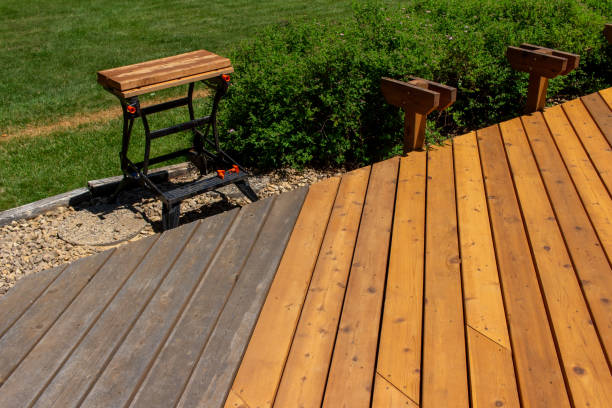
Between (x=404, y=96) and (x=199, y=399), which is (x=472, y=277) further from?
(x=404, y=96)

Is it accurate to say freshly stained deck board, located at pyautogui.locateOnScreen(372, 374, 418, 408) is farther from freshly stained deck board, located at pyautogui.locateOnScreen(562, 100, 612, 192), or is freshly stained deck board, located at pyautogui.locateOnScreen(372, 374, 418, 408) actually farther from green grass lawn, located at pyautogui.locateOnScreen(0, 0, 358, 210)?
green grass lawn, located at pyautogui.locateOnScreen(0, 0, 358, 210)

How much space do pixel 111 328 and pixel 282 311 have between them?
0.77m

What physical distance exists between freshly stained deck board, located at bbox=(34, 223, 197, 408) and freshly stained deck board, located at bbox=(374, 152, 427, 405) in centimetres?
113

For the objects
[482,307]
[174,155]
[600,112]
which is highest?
[600,112]

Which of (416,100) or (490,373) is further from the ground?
(416,100)

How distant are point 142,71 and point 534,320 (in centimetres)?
298

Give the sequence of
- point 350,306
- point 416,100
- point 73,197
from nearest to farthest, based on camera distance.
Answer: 1. point 350,306
2. point 416,100
3. point 73,197

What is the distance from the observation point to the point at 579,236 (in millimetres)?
Result: 2965

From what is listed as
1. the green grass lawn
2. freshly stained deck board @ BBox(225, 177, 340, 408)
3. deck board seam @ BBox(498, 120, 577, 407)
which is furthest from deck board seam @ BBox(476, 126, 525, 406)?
the green grass lawn

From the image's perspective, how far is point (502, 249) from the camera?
2.91m

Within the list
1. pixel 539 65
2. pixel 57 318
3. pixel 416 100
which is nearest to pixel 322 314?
pixel 57 318

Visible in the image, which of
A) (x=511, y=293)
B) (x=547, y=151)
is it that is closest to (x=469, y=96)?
(x=547, y=151)

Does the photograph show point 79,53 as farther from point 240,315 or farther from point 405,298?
point 405,298

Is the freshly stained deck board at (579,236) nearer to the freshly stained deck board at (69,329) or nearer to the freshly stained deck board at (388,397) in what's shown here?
the freshly stained deck board at (388,397)
